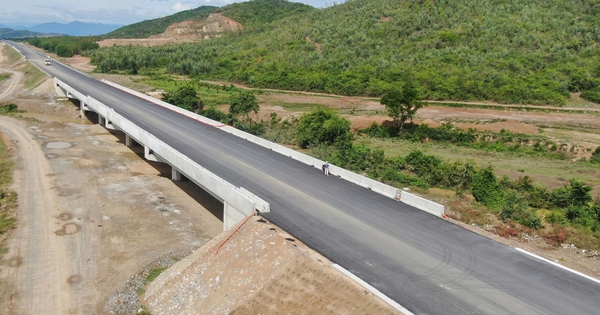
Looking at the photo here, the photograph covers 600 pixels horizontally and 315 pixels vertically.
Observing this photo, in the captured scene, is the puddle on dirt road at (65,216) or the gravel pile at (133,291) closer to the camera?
the gravel pile at (133,291)

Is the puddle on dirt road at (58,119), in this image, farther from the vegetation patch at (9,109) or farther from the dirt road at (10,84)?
the dirt road at (10,84)

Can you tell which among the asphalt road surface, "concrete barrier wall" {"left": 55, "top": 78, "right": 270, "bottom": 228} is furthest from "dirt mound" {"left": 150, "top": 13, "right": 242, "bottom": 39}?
the asphalt road surface

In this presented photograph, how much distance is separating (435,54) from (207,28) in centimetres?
11070

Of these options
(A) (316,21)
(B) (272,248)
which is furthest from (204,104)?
(A) (316,21)

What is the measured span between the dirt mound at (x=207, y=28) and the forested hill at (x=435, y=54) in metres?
57.3

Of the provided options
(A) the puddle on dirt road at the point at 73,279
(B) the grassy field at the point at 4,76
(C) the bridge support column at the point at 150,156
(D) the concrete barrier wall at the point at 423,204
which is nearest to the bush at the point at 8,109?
(B) the grassy field at the point at 4,76

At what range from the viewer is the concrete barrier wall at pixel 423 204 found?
19500 mm

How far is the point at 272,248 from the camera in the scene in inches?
637

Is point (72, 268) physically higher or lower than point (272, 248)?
lower

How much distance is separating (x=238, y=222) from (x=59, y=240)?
10125mm

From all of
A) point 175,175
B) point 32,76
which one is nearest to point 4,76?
point 32,76

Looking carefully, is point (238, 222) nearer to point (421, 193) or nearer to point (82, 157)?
point (421, 193)

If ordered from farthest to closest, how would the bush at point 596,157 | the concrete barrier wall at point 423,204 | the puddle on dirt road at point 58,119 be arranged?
the puddle on dirt road at point 58,119
the bush at point 596,157
the concrete barrier wall at point 423,204

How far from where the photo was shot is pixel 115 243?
2209 cm
